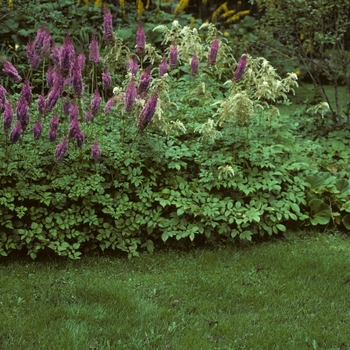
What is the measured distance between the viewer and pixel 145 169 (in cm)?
586

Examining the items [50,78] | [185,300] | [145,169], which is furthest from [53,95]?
[185,300]

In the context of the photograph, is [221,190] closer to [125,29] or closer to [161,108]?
[161,108]

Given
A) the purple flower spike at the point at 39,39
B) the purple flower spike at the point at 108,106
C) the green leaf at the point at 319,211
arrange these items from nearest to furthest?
the purple flower spike at the point at 39,39 < the purple flower spike at the point at 108,106 < the green leaf at the point at 319,211

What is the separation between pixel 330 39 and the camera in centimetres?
848

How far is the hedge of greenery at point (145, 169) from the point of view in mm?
5234

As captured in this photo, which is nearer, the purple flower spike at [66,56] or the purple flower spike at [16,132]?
the purple flower spike at [16,132]

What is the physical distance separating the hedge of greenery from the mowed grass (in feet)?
0.67

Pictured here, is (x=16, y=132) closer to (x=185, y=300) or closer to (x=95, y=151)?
(x=95, y=151)

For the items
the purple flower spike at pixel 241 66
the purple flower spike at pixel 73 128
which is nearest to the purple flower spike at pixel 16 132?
the purple flower spike at pixel 73 128

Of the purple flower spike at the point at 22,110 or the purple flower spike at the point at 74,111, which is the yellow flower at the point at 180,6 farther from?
the purple flower spike at the point at 22,110

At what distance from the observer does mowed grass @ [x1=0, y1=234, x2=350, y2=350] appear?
4.06m

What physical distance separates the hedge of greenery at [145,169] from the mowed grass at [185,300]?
0.67ft

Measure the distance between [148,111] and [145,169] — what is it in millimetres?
890

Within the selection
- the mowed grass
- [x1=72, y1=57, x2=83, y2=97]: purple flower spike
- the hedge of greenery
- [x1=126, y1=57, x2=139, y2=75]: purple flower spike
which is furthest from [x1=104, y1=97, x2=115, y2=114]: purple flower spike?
the mowed grass
